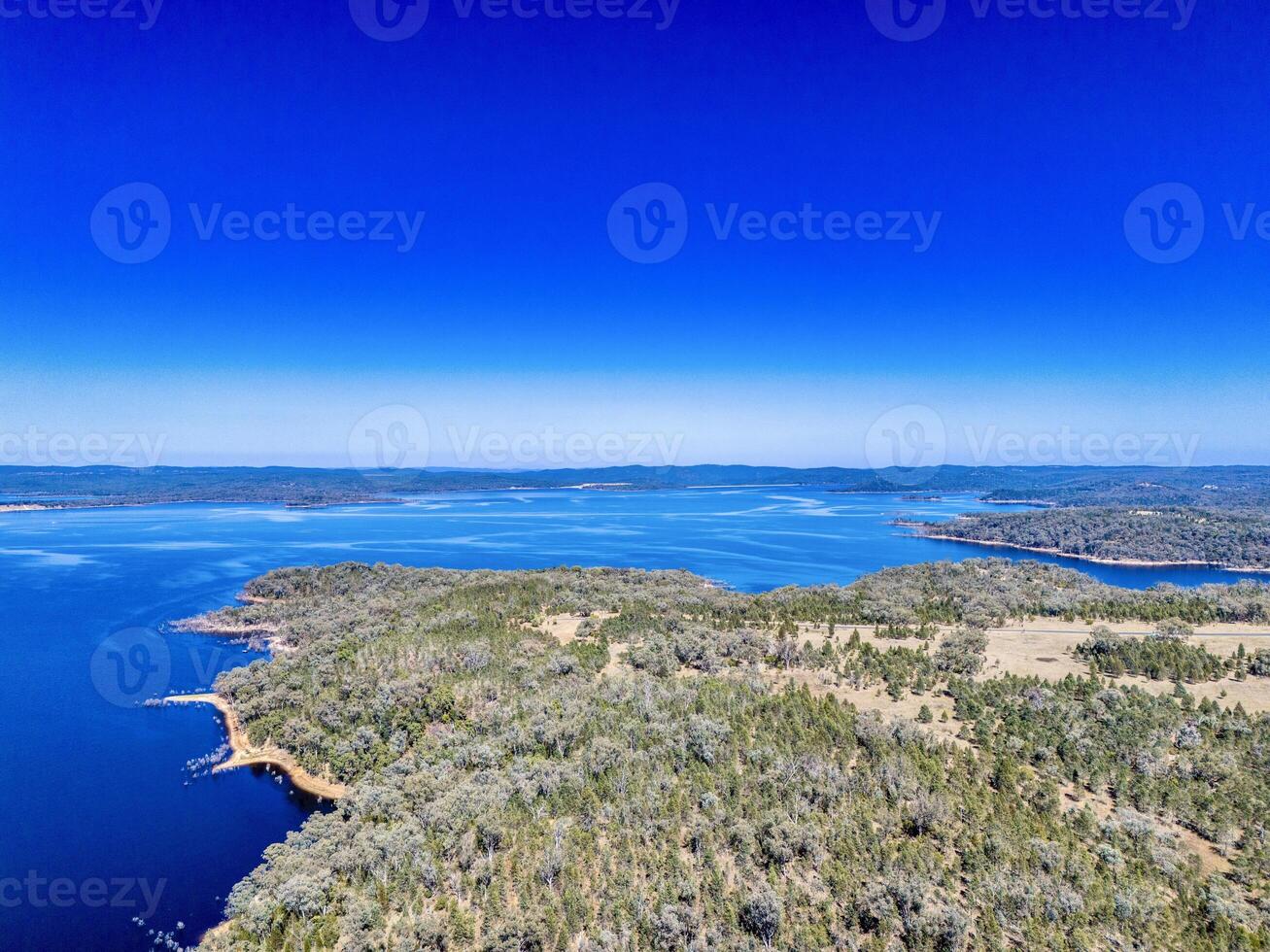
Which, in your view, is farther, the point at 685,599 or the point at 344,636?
the point at 685,599

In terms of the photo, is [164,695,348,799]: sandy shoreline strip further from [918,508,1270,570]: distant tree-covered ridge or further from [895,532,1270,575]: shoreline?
[918,508,1270,570]: distant tree-covered ridge

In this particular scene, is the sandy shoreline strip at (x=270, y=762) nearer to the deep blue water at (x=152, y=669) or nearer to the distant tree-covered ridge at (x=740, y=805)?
the distant tree-covered ridge at (x=740, y=805)

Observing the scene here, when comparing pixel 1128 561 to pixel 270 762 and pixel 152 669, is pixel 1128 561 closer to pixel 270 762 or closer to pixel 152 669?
pixel 270 762

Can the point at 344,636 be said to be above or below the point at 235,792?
above

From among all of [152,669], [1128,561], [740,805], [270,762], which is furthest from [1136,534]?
[152,669]

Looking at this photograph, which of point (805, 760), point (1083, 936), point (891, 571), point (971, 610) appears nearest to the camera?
point (1083, 936)

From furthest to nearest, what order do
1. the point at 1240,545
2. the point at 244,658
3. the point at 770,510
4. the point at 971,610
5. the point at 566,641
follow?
the point at 770,510
the point at 1240,545
the point at 244,658
the point at 971,610
the point at 566,641

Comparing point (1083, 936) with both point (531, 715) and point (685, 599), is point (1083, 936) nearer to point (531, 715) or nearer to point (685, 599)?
point (531, 715)

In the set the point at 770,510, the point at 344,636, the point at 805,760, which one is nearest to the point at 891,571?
the point at 805,760
